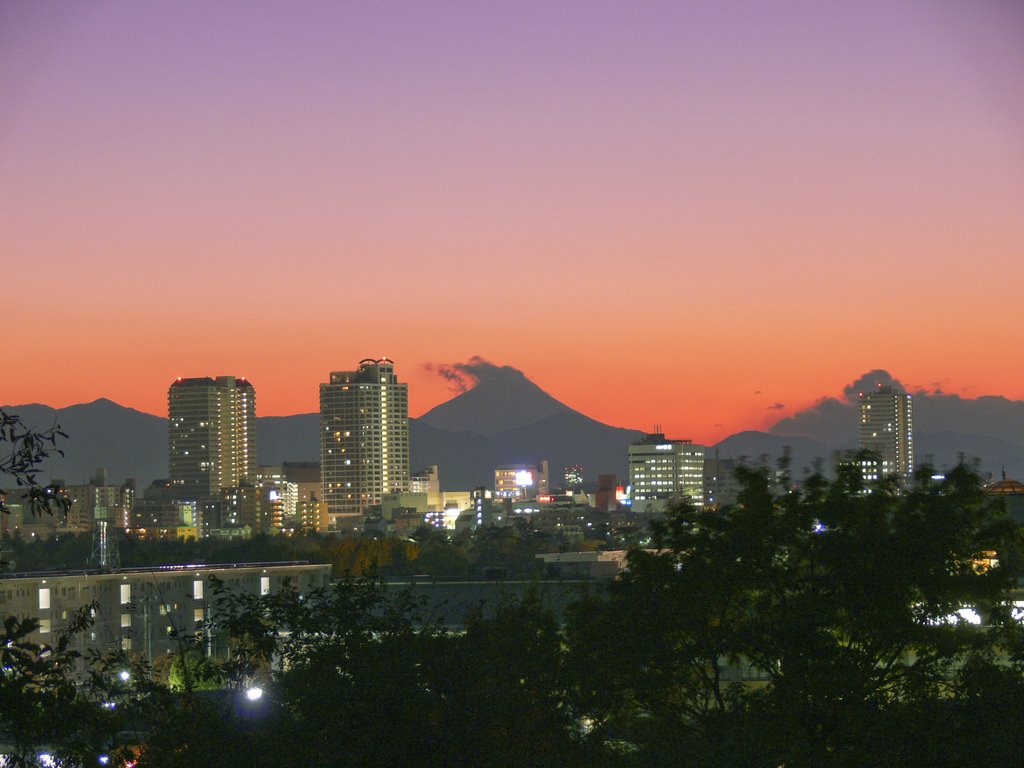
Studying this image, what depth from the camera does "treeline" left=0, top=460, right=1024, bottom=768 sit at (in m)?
14.1

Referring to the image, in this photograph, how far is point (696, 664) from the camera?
16797 millimetres

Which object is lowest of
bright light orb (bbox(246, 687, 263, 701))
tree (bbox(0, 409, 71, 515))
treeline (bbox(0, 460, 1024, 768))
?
bright light orb (bbox(246, 687, 263, 701))

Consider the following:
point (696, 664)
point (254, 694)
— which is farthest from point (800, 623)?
point (254, 694)

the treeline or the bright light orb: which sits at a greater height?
the treeline

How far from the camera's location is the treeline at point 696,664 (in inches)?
554

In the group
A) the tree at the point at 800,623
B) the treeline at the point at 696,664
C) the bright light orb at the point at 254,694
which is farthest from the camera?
the bright light orb at the point at 254,694

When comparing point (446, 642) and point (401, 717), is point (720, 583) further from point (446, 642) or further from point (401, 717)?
point (401, 717)

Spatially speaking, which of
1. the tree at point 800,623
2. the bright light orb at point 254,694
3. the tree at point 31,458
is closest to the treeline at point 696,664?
the tree at point 800,623

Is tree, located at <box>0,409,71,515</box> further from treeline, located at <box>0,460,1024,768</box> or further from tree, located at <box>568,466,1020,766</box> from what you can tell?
tree, located at <box>568,466,1020,766</box>

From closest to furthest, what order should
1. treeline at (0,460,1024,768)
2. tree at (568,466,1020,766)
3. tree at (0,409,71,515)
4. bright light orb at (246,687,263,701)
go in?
tree at (0,409,71,515) → treeline at (0,460,1024,768) → tree at (568,466,1020,766) → bright light orb at (246,687,263,701)

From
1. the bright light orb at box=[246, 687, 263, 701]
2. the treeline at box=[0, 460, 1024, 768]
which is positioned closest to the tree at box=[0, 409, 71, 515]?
the treeline at box=[0, 460, 1024, 768]

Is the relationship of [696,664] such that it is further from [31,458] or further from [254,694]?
[31,458]

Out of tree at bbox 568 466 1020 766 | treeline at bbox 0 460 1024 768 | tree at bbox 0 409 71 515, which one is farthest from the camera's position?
tree at bbox 568 466 1020 766

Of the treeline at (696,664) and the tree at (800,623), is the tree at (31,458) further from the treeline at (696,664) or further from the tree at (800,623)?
the tree at (800,623)
